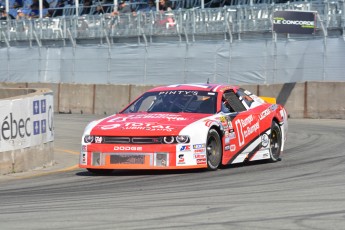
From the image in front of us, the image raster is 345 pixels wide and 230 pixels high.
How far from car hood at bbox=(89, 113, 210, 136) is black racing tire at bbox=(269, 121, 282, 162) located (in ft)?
5.39

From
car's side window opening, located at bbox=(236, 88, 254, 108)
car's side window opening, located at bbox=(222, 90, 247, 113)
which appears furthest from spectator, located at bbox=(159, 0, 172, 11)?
car's side window opening, located at bbox=(222, 90, 247, 113)

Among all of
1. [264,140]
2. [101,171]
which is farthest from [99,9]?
[101,171]

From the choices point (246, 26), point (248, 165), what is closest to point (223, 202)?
point (248, 165)

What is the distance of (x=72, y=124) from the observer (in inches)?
1014

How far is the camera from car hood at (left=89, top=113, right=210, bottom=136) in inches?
512

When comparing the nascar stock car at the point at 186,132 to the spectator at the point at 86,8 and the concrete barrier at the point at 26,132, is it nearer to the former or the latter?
the concrete barrier at the point at 26,132

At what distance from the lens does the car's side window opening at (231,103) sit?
562 inches

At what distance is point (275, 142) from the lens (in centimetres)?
1516

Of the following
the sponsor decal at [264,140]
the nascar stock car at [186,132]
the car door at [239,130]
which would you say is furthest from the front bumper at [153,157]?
the sponsor decal at [264,140]

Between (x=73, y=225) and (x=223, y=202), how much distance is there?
1903 mm

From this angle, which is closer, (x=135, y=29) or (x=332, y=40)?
(x=332, y=40)

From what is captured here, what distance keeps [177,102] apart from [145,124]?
→ 1199 millimetres

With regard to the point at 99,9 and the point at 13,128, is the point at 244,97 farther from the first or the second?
the point at 99,9

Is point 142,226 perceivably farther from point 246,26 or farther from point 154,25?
point 154,25
